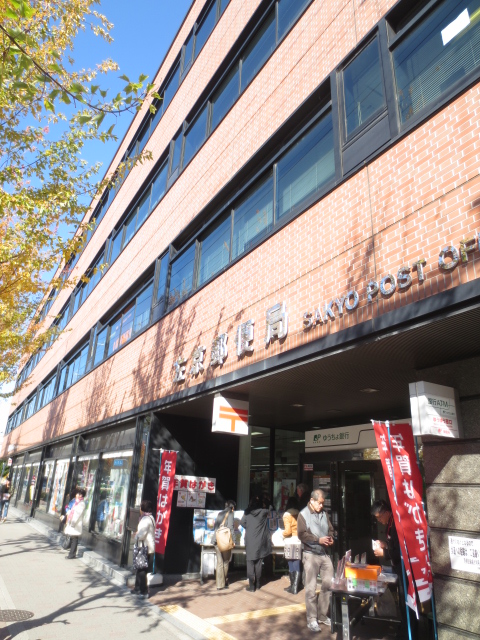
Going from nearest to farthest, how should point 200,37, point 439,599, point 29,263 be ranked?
point 439,599 → point 29,263 → point 200,37

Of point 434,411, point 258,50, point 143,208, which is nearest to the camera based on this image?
point 434,411

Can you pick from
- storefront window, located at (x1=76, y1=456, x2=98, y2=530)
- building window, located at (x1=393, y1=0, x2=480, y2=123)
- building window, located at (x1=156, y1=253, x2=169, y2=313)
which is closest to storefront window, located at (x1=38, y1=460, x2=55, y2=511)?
storefront window, located at (x1=76, y1=456, x2=98, y2=530)

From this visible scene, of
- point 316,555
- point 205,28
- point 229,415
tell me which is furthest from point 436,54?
point 205,28

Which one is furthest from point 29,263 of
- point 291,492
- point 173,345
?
point 291,492

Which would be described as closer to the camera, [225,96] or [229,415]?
[229,415]

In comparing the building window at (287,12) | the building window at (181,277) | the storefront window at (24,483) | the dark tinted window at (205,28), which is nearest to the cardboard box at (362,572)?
the building window at (181,277)

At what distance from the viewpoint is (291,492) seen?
10867 millimetres

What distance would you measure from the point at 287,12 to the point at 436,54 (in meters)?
4.64

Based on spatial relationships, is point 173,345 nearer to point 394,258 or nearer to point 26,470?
point 394,258

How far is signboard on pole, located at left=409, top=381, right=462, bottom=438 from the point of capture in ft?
15.6

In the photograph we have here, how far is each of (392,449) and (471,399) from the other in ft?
3.18

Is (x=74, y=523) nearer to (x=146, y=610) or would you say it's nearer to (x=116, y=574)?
(x=116, y=574)

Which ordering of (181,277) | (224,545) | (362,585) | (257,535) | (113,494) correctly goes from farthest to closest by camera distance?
(113,494) → (181,277) → (224,545) → (257,535) → (362,585)

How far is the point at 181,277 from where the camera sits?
37.9 feet
